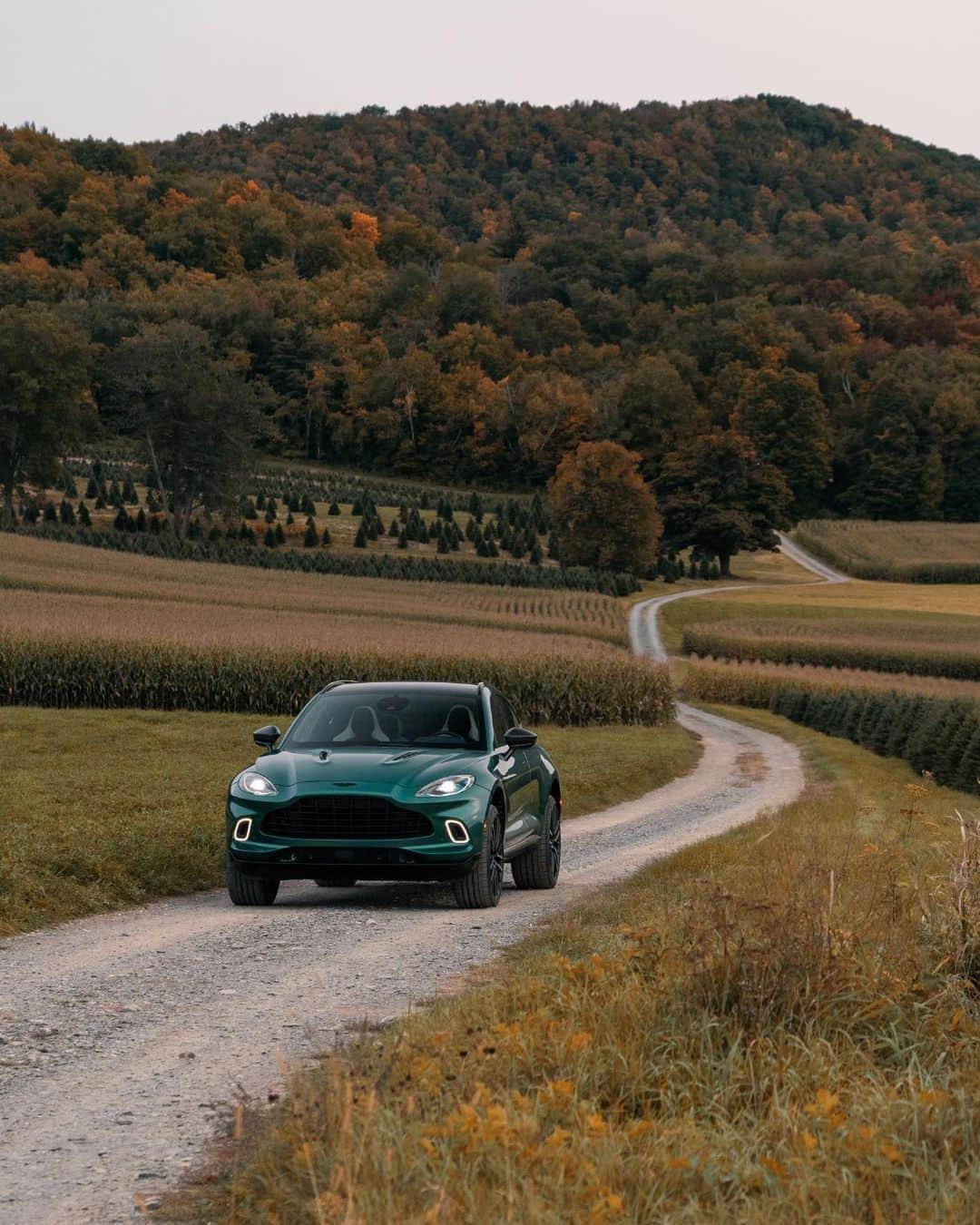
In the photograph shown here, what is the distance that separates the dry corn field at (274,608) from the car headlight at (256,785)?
27945 millimetres

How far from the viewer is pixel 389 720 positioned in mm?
13539

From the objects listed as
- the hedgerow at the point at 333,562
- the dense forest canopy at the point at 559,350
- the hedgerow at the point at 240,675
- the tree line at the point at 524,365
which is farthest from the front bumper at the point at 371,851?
the dense forest canopy at the point at 559,350

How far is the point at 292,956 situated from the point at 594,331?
605 ft

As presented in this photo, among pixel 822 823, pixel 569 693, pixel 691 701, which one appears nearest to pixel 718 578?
pixel 691 701

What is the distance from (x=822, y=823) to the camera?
16172 mm

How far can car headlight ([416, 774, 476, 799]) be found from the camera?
12172 mm

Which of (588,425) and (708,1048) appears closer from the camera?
(708,1048)

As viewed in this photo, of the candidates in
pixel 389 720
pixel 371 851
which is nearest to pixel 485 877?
pixel 371 851

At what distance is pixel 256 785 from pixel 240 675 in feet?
92.2

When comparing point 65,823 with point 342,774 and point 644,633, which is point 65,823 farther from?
point 644,633

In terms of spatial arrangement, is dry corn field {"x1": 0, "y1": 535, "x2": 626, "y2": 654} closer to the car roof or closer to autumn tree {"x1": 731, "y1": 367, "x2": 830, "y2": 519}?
the car roof

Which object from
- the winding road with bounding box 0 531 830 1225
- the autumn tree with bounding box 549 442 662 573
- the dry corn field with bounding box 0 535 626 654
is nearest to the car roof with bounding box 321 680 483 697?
the winding road with bounding box 0 531 830 1225

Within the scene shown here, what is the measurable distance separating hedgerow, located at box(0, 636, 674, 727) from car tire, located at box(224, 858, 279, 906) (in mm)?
26760

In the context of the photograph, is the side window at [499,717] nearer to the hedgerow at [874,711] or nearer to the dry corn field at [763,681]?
the hedgerow at [874,711]
